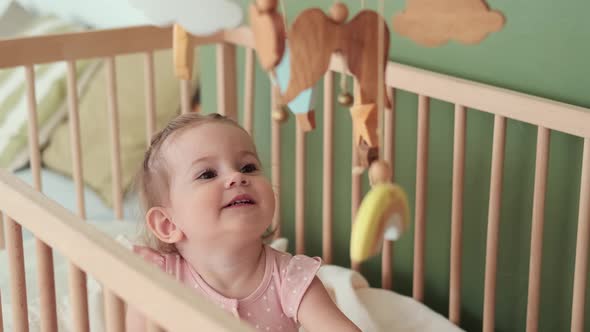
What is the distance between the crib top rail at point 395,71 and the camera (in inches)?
50.7

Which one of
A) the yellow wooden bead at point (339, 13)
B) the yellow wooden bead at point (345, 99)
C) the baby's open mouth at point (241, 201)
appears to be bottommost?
the baby's open mouth at point (241, 201)

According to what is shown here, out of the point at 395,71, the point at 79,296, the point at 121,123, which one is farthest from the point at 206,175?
the point at 121,123

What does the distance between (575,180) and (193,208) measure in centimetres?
57

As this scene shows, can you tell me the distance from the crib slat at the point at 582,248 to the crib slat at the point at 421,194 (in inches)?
10.7

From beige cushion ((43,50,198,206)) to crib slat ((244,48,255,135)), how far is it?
42 cm

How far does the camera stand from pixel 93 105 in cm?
226

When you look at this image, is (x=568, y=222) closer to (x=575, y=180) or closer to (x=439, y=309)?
(x=575, y=180)

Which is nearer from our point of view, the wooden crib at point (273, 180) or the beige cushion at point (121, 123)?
the wooden crib at point (273, 180)

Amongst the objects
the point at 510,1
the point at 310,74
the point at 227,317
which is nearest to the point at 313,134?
the point at 510,1

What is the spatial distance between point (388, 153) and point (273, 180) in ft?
1.08

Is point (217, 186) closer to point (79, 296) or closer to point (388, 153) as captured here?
point (79, 296)

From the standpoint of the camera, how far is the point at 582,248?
4.25ft

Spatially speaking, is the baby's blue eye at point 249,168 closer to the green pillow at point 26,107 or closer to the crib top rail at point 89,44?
the crib top rail at point 89,44

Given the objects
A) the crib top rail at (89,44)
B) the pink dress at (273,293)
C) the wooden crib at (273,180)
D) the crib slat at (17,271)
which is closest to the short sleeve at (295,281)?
the pink dress at (273,293)
